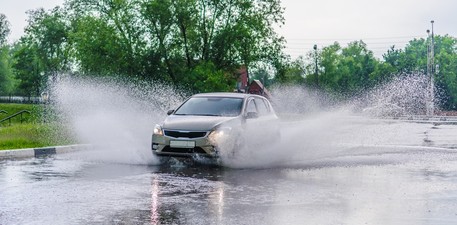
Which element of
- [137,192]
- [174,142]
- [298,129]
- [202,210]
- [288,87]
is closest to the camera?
[202,210]

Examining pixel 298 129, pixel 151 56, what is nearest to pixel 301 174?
pixel 298 129

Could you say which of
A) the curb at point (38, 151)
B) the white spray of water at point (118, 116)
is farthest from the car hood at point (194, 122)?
the curb at point (38, 151)

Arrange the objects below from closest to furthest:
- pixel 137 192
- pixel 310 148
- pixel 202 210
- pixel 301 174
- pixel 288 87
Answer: pixel 202 210
pixel 137 192
pixel 301 174
pixel 310 148
pixel 288 87

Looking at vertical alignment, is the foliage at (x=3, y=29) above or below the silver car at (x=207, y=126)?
above

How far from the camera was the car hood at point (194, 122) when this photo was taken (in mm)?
13266

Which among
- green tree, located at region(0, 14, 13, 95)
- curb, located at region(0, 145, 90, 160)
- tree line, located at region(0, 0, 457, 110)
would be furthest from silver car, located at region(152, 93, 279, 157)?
green tree, located at region(0, 14, 13, 95)

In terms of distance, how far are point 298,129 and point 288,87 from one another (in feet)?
277

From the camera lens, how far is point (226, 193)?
9.64 m

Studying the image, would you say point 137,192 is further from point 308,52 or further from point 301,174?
point 308,52

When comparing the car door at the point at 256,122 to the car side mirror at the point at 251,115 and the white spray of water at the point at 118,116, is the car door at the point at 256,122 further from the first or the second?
the white spray of water at the point at 118,116

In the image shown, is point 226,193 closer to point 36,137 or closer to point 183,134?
point 183,134

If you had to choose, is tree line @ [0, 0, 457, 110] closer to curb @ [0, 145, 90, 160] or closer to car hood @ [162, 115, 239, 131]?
curb @ [0, 145, 90, 160]

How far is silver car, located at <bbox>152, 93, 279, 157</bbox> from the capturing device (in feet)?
43.1

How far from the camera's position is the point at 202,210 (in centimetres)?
800
